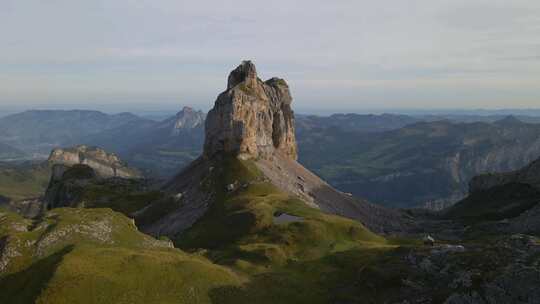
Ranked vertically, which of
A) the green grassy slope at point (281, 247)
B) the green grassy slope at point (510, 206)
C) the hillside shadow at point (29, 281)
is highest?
the hillside shadow at point (29, 281)

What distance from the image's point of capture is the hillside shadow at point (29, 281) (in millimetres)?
48112

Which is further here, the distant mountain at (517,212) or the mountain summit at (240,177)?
the distant mountain at (517,212)

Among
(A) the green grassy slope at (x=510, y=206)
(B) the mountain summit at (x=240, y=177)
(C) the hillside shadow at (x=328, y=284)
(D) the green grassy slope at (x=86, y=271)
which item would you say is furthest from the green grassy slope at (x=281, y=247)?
(A) the green grassy slope at (x=510, y=206)

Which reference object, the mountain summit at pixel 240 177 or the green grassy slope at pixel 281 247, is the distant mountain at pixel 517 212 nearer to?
the mountain summit at pixel 240 177

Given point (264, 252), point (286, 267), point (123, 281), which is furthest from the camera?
point (264, 252)

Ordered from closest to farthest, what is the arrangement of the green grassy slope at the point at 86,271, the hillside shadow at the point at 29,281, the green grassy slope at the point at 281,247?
the green grassy slope at the point at 86,271 < the hillside shadow at the point at 29,281 < the green grassy slope at the point at 281,247

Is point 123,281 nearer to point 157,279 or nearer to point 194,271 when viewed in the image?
point 157,279

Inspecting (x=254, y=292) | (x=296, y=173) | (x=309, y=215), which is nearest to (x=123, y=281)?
(x=254, y=292)

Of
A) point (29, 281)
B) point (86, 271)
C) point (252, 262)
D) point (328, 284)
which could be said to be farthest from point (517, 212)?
point (29, 281)

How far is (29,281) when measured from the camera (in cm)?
5156

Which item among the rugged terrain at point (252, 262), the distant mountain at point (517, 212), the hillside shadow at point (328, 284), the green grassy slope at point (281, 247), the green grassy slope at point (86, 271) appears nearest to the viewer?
the rugged terrain at point (252, 262)

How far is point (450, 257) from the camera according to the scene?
174ft

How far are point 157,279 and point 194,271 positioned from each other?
15.8 ft

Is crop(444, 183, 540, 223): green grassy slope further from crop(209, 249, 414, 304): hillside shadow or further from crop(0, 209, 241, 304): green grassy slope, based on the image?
crop(0, 209, 241, 304): green grassy slope
